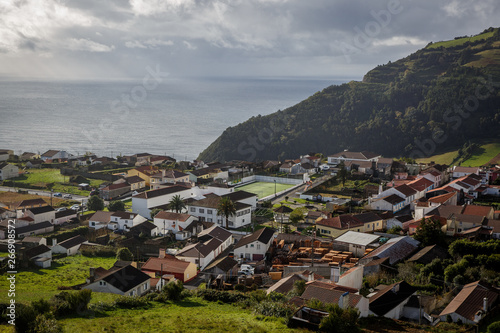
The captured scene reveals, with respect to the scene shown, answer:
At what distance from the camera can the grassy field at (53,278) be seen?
16797mm

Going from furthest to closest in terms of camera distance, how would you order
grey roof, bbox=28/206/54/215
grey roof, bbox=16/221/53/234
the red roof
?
1. grey roof, bbox=28/206/54/215
2. grey roof, bbox=16/221/53/234
3. the red roof

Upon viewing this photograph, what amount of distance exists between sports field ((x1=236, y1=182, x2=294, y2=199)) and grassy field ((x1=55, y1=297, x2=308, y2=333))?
79.9ft

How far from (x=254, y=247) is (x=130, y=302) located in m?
9.47

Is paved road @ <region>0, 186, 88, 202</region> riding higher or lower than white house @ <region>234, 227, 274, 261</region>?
higher

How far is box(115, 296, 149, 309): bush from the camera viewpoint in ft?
53.1

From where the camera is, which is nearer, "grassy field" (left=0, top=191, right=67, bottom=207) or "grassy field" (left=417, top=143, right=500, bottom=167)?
"grassy field" (left=0, top=191, right=67, bottom=207)

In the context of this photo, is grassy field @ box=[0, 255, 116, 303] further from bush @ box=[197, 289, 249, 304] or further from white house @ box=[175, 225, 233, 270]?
white house @ box=[175, 225, 233, 270]

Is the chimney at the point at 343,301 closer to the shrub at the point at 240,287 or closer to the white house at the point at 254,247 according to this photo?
the shrub at the point at 240,287

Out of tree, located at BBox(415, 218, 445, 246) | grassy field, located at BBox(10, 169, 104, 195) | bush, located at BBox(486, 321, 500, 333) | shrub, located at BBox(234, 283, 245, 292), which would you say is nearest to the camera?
bush, located at BBox(486, 321, 500, 333)

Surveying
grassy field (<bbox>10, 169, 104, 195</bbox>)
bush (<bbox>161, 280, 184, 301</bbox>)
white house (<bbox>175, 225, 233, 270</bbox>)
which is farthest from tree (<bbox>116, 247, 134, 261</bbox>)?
grassy field (<bbox>10, 169, 104, 195</bbox>)

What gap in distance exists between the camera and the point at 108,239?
2759 cm

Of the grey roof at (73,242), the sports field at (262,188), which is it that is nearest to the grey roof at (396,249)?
the grey roof at (73,242)

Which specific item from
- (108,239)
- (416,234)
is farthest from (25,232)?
(416,234)

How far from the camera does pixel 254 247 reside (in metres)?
24.7
